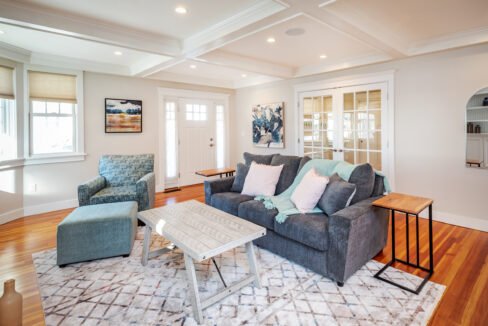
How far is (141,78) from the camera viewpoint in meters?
5.23

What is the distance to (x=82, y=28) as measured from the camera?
284cm

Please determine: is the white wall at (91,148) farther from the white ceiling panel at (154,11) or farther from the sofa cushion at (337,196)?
the sofa cushion at (337,196)

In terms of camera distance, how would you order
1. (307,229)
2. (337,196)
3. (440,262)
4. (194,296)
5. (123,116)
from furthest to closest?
(123,116)
(440,262)
(337,196)
(307,229)
(194,296)

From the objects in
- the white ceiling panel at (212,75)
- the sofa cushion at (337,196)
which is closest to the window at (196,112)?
the white ceiling panel at (212,75)

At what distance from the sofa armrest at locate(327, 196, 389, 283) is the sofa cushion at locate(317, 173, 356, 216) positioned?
0.33 feet

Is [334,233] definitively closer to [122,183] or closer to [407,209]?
[407,209]

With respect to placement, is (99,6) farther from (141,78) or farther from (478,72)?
(478,72)

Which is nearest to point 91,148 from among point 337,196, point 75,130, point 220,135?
point 75,130

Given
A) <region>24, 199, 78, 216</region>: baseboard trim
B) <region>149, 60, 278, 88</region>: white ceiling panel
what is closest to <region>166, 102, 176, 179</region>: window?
<region>149, 60, 278, 88</region>: white ceiling panel

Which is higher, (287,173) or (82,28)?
(82,28)

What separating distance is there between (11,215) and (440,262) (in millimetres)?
5388

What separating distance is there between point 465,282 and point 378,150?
2379mm

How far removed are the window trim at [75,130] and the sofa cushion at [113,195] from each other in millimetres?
1334

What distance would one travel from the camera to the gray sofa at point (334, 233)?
6.90 ft
